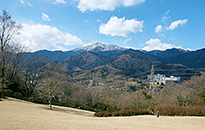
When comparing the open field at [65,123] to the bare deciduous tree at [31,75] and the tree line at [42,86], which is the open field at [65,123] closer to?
the tree line at [42,86]

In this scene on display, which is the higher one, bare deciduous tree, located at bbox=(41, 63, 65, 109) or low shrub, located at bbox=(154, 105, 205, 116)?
bare deciduous tree, located at bbox=(41, 63, 65, 109)

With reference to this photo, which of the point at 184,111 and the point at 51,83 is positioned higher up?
the point at 51,83

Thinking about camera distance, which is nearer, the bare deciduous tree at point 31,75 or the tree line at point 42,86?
the tree line at point 42,86

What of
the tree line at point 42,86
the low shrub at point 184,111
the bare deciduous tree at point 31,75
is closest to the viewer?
the low shrub at point 184,111

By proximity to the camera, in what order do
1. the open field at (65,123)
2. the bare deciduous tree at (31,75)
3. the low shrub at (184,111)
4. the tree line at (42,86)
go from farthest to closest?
the bare deciduous tree at (31,75)
the tree line at (42,86)
the low shrub at (184,111)
the open field at (65,123)

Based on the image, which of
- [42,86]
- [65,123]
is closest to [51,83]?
[42,86]

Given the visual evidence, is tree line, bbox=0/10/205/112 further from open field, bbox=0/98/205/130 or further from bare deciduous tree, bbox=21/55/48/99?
open field, bbox=0/98/205/130

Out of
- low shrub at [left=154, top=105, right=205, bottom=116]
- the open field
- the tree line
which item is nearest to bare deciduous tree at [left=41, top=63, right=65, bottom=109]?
the tree line

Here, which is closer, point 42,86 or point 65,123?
point 65,123

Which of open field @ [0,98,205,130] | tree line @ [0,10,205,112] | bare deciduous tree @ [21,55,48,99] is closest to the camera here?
open field @ [0,98,205,130]

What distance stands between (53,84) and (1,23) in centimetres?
1344

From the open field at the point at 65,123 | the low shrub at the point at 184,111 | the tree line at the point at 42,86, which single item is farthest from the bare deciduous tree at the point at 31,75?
the low shrub at the point at 184,111

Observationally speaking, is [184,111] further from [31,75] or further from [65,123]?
[31,75]

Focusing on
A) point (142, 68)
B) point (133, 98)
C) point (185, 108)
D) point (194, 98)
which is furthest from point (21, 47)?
point (142, 68)
